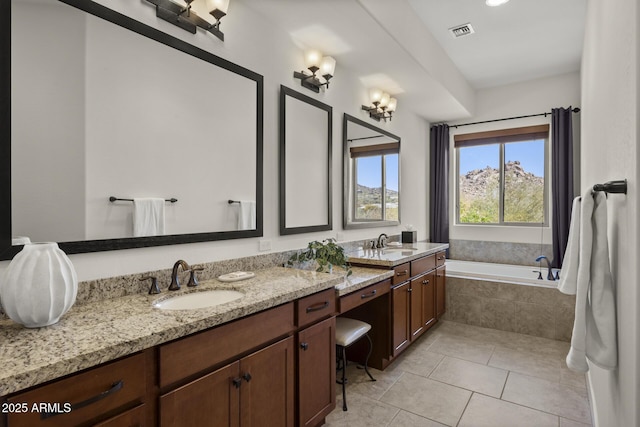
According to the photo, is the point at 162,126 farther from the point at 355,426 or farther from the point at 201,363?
the point at 355,426

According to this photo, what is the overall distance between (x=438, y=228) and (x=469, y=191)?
74 cm

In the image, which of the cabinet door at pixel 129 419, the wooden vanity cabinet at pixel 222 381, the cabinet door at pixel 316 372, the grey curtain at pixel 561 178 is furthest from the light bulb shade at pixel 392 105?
the cabinet door at pixel 129 419

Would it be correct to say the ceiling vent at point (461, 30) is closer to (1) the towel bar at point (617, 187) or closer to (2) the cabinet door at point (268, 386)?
(1) the towel bar at point (617, 187)

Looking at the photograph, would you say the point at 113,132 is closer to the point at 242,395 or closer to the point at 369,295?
the point at 242,395

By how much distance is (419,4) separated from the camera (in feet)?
9.09

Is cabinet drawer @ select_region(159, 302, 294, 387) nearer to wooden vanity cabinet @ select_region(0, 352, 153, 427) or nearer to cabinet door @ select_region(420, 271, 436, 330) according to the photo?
wooden vanity cabinet @ select_region(0, 352, 153, 427)

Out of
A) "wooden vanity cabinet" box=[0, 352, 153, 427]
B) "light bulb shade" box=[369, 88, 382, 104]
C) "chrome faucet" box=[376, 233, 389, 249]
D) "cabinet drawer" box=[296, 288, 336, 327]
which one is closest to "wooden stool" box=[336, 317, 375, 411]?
"cabinet drawer" box=[296, 288, 336, 327]

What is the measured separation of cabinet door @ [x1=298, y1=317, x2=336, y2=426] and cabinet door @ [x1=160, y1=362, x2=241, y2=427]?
0.44 meters

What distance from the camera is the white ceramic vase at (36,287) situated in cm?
105

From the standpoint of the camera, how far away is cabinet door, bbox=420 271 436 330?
10.9 ft

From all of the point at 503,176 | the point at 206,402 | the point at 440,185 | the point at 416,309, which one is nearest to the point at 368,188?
the point at 416,309

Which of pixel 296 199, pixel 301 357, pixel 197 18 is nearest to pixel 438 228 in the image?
pixel 296 199

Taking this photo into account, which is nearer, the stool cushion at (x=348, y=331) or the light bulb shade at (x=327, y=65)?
the stool cushion at (x=348, y=331)

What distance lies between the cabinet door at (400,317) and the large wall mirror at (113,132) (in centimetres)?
135
